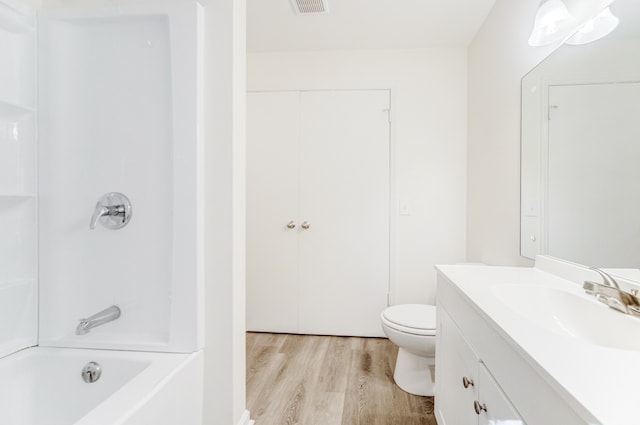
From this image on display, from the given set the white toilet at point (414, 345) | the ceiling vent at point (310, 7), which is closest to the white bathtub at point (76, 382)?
the white toilet at point (414, 345)

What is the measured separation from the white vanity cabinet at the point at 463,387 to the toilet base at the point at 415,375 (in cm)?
35

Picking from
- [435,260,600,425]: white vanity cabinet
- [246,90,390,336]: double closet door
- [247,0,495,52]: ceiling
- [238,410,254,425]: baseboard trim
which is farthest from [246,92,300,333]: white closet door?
[435,260,600,425]: white vanity cabinet

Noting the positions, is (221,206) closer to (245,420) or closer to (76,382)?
(76,382)

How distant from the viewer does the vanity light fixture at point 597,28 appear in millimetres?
1140

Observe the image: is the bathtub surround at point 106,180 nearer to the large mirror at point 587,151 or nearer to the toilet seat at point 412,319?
the toilet seat at point 412,319

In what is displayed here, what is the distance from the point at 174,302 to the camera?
1277 mm

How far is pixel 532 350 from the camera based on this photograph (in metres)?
0.68

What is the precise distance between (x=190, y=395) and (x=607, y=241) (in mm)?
1543

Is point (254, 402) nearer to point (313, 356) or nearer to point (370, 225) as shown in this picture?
point (313, 356)

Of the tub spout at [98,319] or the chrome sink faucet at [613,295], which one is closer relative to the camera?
the chrome sink faucet at [613,295]

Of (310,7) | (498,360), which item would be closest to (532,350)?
(498,360)

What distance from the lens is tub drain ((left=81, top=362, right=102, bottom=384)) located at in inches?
47.8

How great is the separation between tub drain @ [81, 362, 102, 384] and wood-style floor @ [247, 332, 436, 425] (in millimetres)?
787

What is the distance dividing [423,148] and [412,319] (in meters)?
1.36
